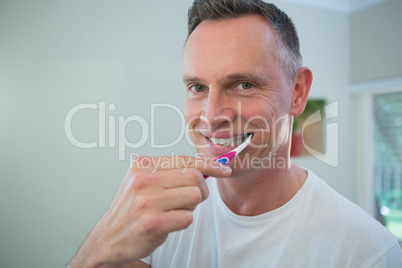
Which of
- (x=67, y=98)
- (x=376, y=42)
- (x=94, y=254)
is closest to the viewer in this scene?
(x=94, y=254)

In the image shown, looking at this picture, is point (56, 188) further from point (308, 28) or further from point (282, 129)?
point (308, 28)

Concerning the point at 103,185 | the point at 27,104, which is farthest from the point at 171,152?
the point at 27,104

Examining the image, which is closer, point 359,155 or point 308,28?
point 308,28

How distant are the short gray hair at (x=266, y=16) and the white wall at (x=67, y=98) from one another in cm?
108

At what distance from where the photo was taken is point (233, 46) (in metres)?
0.89

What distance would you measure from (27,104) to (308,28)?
86.7 inches

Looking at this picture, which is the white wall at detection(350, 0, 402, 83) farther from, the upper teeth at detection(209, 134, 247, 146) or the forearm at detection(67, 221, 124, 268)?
the forearm at detection(67, 221, 124, 268)

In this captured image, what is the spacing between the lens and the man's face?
884mm

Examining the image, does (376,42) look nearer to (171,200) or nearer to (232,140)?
(232,140)

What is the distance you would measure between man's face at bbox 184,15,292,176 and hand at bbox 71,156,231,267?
26 cm

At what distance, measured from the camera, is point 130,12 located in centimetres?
Answer: 202

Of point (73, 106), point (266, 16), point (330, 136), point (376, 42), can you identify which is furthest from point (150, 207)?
point (376, 42)

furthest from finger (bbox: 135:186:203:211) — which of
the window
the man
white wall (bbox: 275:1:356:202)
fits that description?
the window

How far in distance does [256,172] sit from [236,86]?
0.85ft
